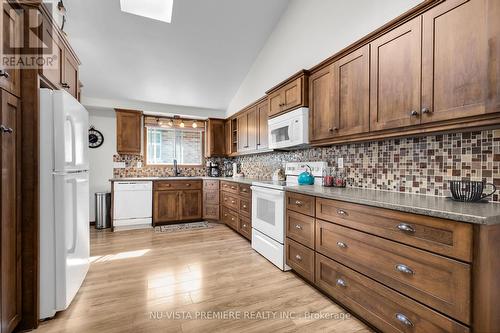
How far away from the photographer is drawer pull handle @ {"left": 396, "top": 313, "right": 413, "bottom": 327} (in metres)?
1.33

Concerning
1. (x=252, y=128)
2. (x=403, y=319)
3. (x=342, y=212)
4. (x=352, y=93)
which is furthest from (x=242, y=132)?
(x=403, y=319)

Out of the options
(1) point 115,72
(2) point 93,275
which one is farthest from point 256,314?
(1) point 115,72

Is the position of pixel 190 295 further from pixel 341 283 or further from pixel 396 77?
pixel 396 77

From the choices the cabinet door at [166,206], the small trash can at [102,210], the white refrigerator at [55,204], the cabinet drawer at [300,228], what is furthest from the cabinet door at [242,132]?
the white refrigerator at [55,204]

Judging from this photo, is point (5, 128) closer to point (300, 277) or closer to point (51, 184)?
point (51, 184)

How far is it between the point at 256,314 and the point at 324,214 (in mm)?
958

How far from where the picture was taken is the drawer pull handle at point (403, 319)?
133 cm

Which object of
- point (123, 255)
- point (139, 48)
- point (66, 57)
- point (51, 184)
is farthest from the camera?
point (139, 48)

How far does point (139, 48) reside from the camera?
11.6 ft

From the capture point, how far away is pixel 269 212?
2768 millimetres

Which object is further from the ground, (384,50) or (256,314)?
(384,50)

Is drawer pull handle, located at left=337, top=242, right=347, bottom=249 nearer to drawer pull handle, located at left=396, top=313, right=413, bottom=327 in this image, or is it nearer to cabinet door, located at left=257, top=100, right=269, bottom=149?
drawer pull handle, located at left=396, top=313, right=413, bottom=327

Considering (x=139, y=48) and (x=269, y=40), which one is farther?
(x=269, y=40)

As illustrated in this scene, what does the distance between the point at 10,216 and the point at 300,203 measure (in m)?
2.19
